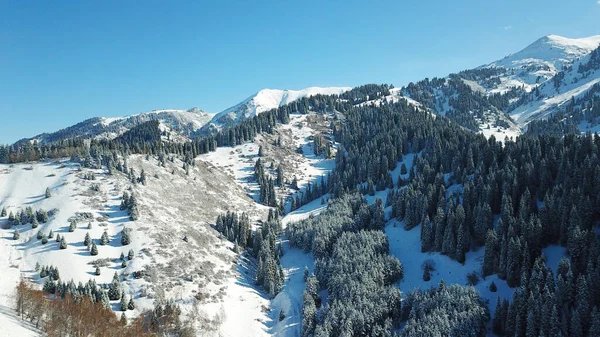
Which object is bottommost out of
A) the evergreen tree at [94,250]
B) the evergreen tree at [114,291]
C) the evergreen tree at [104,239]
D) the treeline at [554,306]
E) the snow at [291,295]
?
the snow at [291,295]

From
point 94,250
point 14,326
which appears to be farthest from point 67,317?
point 94,250

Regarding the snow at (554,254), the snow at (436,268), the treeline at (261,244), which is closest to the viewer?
the snow at (554,254)

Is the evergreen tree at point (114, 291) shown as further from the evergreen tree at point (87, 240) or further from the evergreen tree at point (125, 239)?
the evergreen tree at point (87, 240)

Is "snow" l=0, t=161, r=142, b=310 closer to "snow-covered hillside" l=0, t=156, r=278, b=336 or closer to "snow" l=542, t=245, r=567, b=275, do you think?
"snow-covered hillside" l=0, t=156, r=278, b=336

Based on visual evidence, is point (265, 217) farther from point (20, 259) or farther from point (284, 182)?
point (20, 259)

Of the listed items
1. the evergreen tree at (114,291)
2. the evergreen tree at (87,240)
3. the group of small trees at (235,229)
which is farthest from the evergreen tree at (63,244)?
the group of small trees at (235,229)

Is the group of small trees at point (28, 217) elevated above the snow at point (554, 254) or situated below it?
above

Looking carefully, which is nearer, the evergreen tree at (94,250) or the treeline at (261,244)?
the evergreen tree at (94,250)

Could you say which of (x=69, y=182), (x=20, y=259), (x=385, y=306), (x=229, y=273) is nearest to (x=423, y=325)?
(x=385, y=306)
